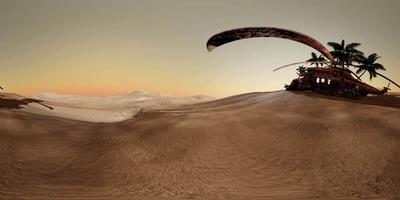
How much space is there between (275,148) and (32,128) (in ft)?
35.3

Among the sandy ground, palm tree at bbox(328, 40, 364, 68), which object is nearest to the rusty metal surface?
the sandy ground

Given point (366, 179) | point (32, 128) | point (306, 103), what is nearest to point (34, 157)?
point (32, 128)

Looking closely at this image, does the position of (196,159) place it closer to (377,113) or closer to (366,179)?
(366,179)

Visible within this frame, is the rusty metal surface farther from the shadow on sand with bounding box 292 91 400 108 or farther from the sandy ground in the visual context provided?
the sandy ground

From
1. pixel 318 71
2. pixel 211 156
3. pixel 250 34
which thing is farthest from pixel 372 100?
pixel 211 156

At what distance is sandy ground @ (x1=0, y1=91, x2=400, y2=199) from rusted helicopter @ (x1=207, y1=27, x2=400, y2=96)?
4.24 m

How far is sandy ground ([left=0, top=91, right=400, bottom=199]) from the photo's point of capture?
10.6m

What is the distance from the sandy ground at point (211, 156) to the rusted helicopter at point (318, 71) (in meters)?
4.24

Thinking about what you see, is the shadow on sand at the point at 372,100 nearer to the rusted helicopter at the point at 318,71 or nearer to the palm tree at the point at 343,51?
the rusted helicopter at the point at 318,71

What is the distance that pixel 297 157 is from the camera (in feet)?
44.3

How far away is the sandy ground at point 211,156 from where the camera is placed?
10.6m

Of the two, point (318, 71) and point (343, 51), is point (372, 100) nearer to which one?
point (318, 71)

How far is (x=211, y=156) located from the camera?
1377cm

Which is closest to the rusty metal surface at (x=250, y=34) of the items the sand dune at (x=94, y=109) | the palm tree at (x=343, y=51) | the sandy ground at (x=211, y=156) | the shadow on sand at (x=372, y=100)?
the shadow on sand at (x=372, y=100)
